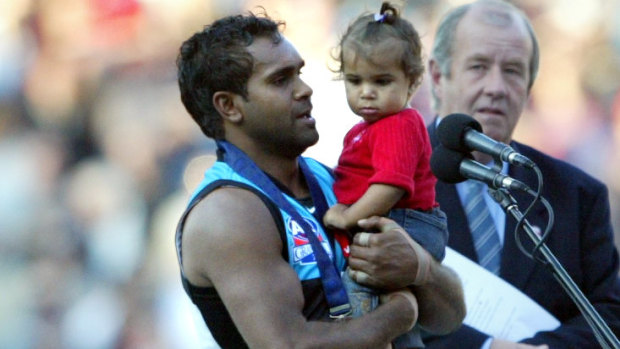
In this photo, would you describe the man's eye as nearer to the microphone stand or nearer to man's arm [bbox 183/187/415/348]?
man's arm [bbox 183/187/415/348]

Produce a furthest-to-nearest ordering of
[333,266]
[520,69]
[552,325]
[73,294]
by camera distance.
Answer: [73,294] → [520,69] → [552,325] → [333,266]

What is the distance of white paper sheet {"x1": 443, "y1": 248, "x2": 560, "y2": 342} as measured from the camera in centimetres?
463

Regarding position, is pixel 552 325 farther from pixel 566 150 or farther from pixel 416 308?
pixel 566 150

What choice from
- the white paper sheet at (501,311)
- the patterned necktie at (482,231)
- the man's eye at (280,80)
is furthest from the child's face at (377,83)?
the patterned necktie at (482,231)

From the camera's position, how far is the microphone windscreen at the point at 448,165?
135 inches

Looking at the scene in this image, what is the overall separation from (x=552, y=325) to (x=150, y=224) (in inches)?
143

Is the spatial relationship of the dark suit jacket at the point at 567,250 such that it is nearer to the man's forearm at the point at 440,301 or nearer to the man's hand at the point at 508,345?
the man's hand at the point at 508,345

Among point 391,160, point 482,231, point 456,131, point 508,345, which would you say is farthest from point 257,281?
point 482,231

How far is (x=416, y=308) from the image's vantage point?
363 centimetres

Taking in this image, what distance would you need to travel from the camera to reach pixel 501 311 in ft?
15.2

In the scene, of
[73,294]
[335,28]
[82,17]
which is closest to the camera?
[73,294]

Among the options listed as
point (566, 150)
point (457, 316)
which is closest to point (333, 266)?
point (457, 316)

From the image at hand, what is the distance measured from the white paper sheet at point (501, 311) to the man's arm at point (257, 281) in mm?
1141

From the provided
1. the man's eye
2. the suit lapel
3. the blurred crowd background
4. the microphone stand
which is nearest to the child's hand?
the man's eye
